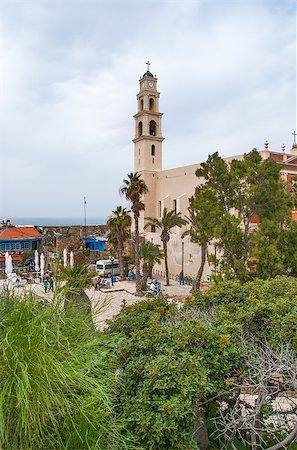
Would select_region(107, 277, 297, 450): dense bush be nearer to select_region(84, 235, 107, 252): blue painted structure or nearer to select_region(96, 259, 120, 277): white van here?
select_region(96, 259, 120, 277): white van

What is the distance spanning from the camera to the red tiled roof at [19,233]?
3014cm

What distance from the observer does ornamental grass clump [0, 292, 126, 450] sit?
3133 millimetres

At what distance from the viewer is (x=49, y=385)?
3109 millimetres

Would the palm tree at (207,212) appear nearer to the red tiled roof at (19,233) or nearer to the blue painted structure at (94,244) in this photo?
the red tiled roof at (19,233)

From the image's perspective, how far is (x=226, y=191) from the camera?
529 inches

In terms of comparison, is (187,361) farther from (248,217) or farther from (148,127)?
(148,127)

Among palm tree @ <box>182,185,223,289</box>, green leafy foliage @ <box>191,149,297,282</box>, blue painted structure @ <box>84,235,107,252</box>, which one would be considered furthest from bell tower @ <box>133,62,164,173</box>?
palm tree @ <box>182,185,223,289</box>

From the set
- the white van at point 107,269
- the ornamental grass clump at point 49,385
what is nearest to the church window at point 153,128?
the white van at point 107,269

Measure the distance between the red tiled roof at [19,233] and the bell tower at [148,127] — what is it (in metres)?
11.8

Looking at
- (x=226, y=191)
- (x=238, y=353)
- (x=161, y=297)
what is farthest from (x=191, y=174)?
(x=238, y=353)

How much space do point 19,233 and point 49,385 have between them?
29.7m

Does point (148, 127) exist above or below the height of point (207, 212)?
above

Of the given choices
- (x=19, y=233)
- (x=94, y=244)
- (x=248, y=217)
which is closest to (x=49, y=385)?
(x=248, y=217)

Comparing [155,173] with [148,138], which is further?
[155,173]
